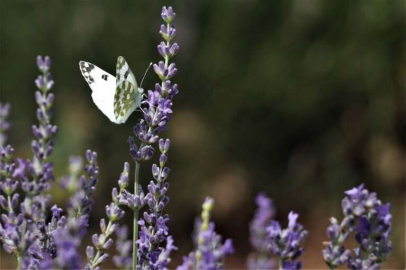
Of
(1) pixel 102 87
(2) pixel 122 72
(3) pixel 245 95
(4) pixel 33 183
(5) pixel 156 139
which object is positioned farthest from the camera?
(3) pixel 245 95

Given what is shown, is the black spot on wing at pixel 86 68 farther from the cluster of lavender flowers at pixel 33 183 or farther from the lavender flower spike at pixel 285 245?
the lavender flower spike at pixel 285 245

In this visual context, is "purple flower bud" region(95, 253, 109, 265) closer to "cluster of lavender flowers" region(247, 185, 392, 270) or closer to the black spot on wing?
"cluster of lavender flowers" region(247, 185, 392, 270)

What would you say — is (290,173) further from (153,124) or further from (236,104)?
(153,124)

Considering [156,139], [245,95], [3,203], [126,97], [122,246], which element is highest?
[245,95]

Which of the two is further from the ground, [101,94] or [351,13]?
[351,13]

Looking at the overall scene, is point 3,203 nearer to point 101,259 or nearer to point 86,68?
point 101,259

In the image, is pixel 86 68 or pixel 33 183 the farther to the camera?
pixel 86 68

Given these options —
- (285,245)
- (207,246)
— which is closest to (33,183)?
(207,246)

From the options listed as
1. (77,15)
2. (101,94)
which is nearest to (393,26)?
(77,15)
